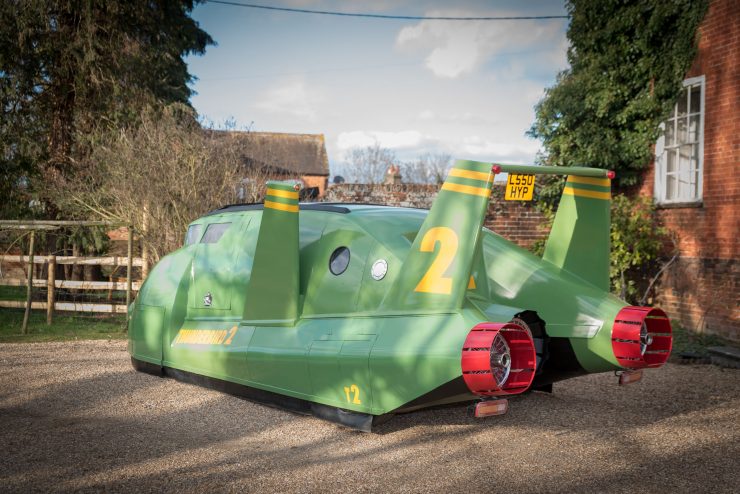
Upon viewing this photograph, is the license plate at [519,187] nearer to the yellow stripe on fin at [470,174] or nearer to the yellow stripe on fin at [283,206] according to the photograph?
the yellow stripe on fin at [470,174]

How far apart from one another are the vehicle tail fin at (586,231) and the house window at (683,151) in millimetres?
6441

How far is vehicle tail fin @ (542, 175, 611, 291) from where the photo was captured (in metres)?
5.95

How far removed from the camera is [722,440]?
18.3ft

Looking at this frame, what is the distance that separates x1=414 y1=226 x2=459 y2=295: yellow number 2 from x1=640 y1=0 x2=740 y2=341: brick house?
24.8ft

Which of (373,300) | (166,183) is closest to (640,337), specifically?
(373,300)

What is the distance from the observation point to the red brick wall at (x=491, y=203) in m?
13.3

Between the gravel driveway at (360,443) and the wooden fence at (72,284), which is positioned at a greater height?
the wooden fence at (72,284)

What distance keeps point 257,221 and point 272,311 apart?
111 cm

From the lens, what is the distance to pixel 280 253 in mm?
5828

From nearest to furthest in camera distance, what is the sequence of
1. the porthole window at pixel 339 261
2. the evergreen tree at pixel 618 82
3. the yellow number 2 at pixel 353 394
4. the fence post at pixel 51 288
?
1. the yellow number 2 at pixel 353 394
2. the porthole window at pixel 339 261
3. the evergreen tree at pixel 618 82
4. the fence post at pixel 51 288

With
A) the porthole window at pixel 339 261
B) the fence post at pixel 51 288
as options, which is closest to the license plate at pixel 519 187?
the porthole window at pixel 339 261

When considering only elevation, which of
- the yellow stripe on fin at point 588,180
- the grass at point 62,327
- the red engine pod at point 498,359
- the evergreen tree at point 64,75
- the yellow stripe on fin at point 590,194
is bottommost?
the grass at point 62,327

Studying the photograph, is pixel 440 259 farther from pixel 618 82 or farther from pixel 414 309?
pixel 618 82

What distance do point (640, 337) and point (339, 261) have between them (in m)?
2.30
